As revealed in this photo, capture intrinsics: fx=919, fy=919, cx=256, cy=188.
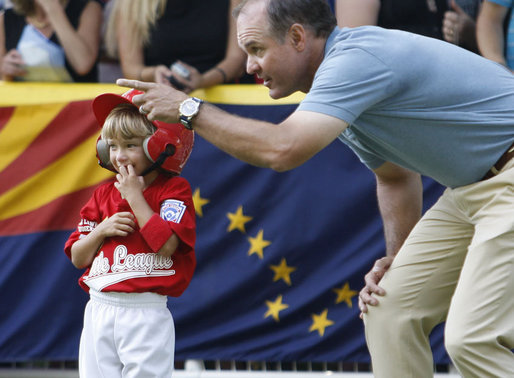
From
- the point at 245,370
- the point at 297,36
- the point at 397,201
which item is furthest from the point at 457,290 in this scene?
the point at 245,370

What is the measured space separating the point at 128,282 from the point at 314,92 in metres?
1.17

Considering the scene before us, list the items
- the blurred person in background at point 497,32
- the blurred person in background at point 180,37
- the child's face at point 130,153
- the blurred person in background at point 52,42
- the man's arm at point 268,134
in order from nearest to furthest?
the man's arm at point 268,134 → the child's face at point 130,153 → the blurred person in background at point 497,32 → the blurred person in background at point 180,37 → the blurred person in background at point 52,42

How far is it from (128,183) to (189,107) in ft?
2.15

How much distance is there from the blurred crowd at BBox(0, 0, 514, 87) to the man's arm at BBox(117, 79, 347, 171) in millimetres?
1911

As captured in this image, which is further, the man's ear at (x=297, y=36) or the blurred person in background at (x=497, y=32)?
the blurred person in background at (x=497, y=32)

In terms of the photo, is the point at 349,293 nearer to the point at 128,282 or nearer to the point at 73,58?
the point at 128,282

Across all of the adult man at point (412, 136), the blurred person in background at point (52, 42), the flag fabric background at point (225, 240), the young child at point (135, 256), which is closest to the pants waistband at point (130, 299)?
the young child at point (135, 256)

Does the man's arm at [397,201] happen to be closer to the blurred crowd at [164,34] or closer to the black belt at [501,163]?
the black belt at [501,163]

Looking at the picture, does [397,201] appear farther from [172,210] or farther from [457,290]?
[172,210]

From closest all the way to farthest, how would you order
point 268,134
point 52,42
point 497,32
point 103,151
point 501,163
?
point 268,134 → point 501,163 → point 103,151 → point 497,32 → point 52,42

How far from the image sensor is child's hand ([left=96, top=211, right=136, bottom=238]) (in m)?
3.79

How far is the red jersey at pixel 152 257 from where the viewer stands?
381 centimetres

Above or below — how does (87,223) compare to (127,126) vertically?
below

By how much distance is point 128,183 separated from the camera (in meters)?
3.82
